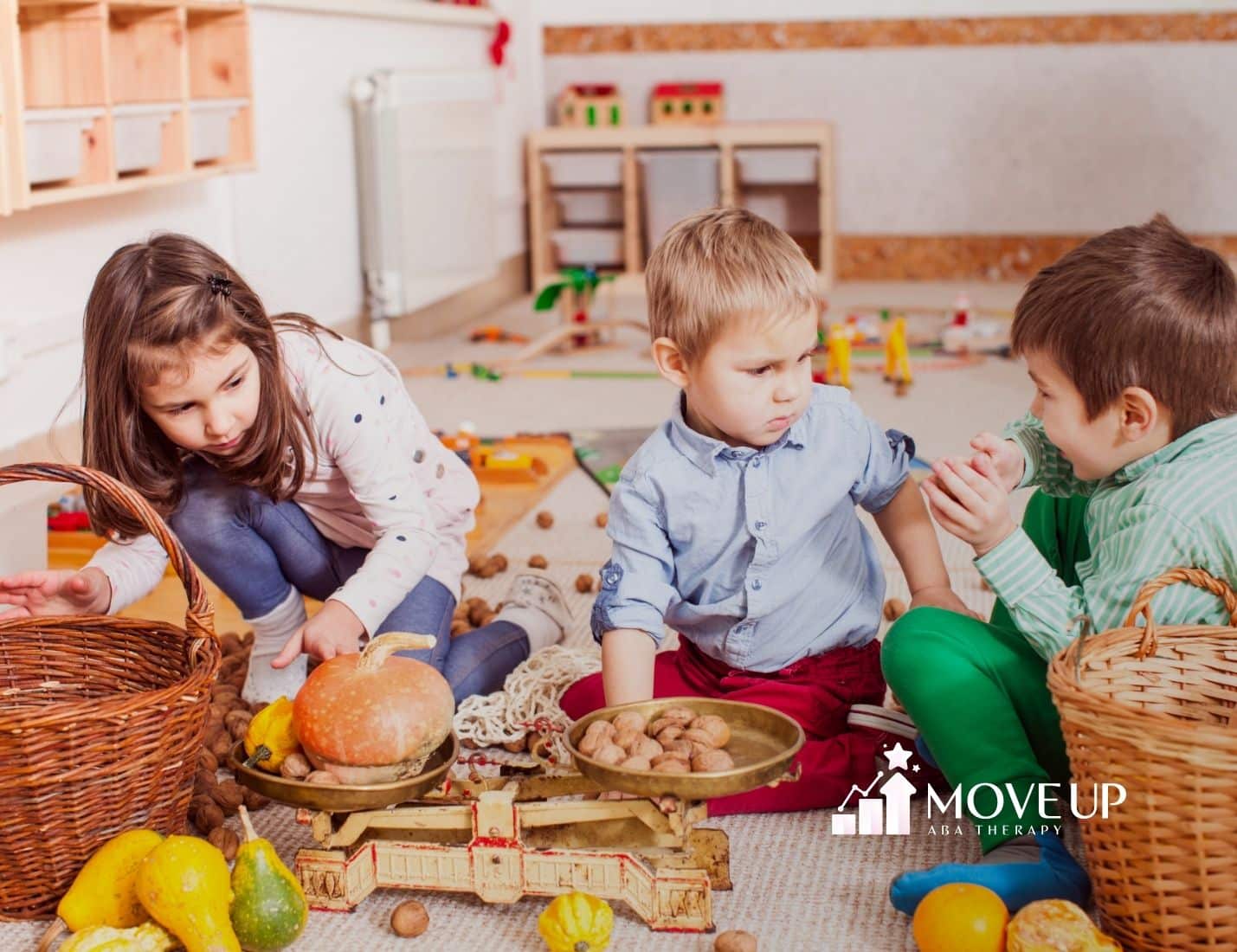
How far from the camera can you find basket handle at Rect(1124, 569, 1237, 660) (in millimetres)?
1024

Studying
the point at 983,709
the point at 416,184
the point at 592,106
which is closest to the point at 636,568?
the point at 983,709

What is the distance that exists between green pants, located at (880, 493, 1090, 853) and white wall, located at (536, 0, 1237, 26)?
3.69 m

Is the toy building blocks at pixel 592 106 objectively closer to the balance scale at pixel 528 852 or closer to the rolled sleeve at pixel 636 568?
the rolled sleeve at pixel 636 568

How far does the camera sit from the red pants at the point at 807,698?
1254 mm

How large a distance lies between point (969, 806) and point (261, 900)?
1.73ft

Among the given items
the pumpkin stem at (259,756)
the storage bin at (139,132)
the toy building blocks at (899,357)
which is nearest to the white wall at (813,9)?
the toy building blocks at (899,357)

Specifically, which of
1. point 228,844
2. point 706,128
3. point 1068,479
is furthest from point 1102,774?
point 706,128

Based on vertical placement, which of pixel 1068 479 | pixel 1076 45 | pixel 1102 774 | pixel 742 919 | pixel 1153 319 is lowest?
pixel 742 919

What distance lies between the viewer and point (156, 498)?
1407 mm

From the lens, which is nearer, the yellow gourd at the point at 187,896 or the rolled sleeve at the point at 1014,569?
the yellow gourd at the point at 187,896

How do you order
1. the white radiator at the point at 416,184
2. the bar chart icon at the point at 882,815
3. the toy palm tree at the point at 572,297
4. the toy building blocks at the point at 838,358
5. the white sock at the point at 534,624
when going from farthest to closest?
the toy palm tree at the point at 572,297, the white radiator at the point at 416,184, the toy building blocks at the point at 838,358, the white sock at the point at 534,624, the bar chart icon at the point at 882,815

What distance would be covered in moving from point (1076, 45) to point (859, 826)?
384cm

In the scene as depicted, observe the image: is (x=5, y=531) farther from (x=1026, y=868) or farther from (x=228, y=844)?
(x=1026, y=868)

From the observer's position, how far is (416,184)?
141 inches
